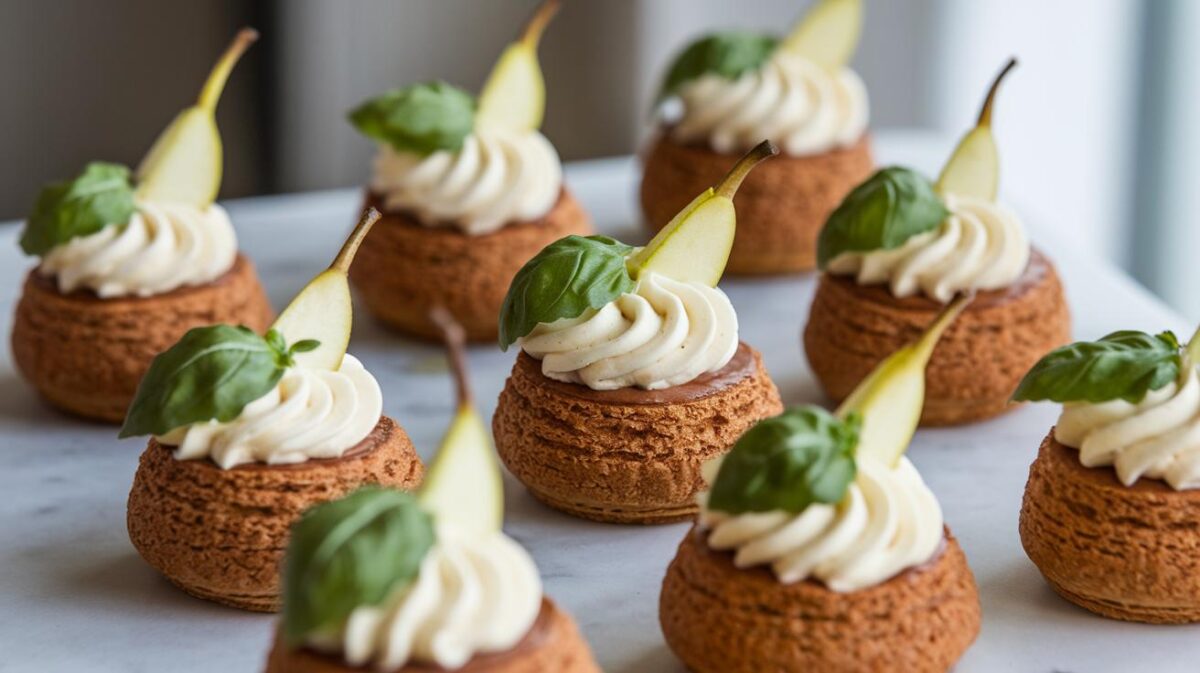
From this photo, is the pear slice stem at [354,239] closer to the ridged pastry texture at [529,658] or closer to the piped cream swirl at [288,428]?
the piped cream swirl at [288,428]

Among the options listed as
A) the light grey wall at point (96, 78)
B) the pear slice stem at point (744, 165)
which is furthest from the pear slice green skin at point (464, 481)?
the light grey wall at point (96, 78)

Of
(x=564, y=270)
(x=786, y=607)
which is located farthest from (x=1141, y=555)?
(x=564, y=270)

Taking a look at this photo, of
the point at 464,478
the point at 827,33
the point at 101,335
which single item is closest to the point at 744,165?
the point at 464,478

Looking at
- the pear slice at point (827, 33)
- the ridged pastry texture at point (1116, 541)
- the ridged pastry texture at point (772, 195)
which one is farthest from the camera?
the pear slice at point (827, 33)

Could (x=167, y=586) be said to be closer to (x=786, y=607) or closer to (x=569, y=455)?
(x=569, y=455)

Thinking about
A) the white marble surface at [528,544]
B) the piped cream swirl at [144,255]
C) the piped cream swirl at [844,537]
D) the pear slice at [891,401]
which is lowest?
the white marble surface at [528,544]

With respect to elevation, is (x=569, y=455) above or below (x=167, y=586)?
above
